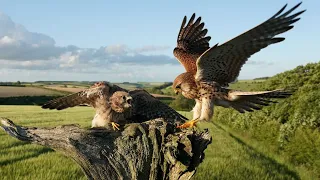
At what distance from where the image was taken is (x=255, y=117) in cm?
2084

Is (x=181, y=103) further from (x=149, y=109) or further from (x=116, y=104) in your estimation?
(x=116, y=104)

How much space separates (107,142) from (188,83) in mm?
1755

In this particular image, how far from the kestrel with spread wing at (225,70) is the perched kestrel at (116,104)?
0.45 meters

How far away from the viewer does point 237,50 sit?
5.73m

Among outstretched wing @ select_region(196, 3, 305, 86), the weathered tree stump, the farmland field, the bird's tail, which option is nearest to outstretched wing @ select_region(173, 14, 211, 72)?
outstretched wing @ select_region(196, 3, 305, 86)

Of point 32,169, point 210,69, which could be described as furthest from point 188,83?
point 32,169

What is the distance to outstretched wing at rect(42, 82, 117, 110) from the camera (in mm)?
5414

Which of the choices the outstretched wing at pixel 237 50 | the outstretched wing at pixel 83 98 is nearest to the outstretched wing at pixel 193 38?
the outstretched wing at pixel 237 50

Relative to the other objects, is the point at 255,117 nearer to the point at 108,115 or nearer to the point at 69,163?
the point at 69,163

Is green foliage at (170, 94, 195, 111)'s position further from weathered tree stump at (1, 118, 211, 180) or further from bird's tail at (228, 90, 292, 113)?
weathered tree stump at (1, 118, 211, 180)

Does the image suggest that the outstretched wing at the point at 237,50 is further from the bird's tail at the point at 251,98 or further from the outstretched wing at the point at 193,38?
the outstretched wing at the point at 193,38

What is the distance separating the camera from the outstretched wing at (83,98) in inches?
213

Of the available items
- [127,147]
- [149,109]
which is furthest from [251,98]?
[127,147]

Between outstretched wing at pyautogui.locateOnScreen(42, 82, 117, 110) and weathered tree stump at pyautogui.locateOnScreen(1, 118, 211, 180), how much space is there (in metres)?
0.90
